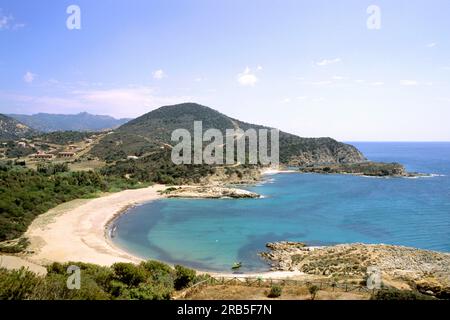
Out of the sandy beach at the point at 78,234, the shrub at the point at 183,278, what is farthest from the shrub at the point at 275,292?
the sandy beach at the point at 78,234

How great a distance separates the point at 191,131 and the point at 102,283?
4794 inches

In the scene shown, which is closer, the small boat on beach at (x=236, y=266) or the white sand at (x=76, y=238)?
the white sand at (x=76, y=238)

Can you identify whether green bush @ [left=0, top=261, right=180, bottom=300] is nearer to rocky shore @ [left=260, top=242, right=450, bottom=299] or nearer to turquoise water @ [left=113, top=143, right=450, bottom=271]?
turquoise water @ [left=113, top=143, right=450, bottom=271]

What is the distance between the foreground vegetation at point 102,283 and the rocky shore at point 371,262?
10.6m

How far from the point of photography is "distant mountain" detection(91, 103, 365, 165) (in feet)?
368

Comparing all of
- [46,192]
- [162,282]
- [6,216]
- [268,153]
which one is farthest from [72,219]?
[268,153]

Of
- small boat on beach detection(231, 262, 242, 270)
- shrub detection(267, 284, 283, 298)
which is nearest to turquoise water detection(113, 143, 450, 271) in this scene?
small boat on beach detection(231, 262, 242, 270)

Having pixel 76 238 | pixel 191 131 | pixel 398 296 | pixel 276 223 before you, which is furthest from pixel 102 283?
pixel 191 131

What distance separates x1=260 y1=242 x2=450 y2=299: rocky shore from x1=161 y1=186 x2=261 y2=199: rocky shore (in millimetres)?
30285

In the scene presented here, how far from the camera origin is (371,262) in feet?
98.4

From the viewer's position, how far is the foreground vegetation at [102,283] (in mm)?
13922

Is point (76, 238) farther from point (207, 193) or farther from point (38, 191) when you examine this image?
point (207, 193)

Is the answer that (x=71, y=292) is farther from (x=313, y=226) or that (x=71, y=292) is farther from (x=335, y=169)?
(x=335, y=169)

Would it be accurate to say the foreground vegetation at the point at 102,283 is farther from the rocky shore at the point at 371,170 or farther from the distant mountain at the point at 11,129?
the distant mountain at the point at 11,129
